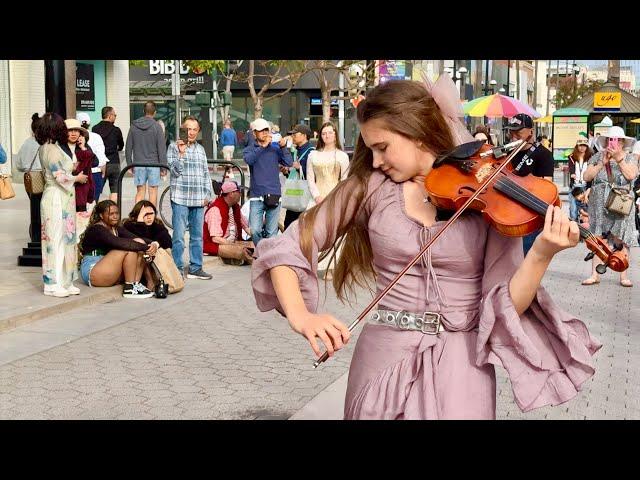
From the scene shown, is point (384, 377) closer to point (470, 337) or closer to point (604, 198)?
point (470, 337)

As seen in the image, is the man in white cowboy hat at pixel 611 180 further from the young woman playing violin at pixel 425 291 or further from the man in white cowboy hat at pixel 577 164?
the young woman playing violin at pixel 425 291

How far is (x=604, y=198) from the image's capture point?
1135cm

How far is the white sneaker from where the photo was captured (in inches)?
379

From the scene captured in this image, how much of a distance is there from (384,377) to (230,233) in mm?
10234

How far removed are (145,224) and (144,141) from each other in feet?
17.6

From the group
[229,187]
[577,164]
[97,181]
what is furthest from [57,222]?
[577,164]

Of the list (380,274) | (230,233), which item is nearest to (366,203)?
(380,274)

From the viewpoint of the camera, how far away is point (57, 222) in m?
9.70

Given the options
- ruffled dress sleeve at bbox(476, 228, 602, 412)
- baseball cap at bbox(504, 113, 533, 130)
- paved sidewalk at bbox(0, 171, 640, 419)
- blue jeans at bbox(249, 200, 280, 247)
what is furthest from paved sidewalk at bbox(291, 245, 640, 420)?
blue jeans at bbox(249, 200, 280, 247)

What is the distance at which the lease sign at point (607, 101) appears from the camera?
35.4m

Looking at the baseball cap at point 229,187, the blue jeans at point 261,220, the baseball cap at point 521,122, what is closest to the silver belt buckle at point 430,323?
the baseball cap at point 521,122

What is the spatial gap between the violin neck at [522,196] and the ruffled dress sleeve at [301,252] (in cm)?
45
